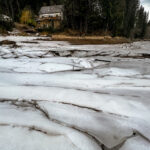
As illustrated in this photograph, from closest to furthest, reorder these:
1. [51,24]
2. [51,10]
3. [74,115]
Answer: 1. [74,115]
2. [51,24]
3. [51,10]

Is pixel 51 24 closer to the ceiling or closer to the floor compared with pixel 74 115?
closer to the ceiling

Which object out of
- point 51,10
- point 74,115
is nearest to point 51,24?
point 51,10

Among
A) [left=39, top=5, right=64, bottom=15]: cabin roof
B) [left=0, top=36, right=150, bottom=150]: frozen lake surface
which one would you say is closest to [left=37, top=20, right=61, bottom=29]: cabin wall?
[left=39, top=5, right=64, bottom=15]: cabin roof

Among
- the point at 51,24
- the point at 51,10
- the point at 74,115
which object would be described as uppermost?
the point at 51,10

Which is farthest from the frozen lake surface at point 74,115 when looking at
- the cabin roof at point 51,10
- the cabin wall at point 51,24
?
the cabin roof at point 51,10

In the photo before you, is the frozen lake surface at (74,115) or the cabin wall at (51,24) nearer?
the frozen lake surface at (74,115)

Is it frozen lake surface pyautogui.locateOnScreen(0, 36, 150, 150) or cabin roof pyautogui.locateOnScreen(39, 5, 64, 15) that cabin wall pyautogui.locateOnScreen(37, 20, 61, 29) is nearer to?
cabin roof pyautogui.locateOnScreen(39, 5, 64, 15)

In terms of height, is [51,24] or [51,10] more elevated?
[51,10]

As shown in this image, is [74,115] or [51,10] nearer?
[74,115]

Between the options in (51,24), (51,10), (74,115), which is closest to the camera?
(74,115)

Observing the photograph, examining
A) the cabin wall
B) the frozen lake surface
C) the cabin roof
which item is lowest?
the frozen lake surface

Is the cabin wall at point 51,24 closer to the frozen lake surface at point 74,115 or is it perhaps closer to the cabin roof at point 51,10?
A: the cabin roof at point 51,10

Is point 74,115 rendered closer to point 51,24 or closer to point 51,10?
point 51,24

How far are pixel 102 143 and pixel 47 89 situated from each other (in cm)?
54
